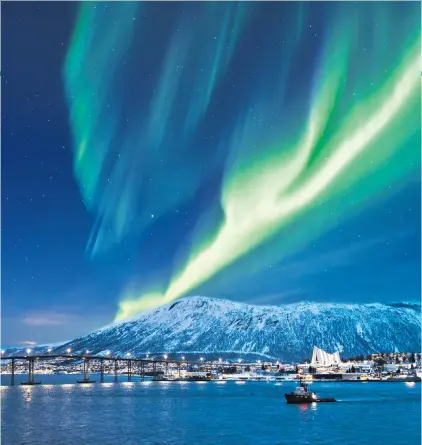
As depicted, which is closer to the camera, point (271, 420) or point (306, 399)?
point (271, 420)

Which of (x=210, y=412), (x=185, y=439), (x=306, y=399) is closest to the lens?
(x=185, y=439)

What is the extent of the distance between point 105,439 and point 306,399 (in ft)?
182

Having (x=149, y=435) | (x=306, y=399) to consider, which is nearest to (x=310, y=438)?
(x=149, y=435)

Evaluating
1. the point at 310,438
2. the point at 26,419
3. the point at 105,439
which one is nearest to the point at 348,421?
the point at 310,438

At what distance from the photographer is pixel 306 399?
341ft

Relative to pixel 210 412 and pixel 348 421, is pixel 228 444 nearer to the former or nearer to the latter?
pixel 348 421

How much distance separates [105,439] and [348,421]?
31.7m

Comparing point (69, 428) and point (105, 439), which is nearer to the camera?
point (105, 439)

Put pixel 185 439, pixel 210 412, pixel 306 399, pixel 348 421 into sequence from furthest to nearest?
pixel 306 399 < pixel 210 412 < pixel 348 421 < pixel 185 439

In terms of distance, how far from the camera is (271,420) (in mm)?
74438

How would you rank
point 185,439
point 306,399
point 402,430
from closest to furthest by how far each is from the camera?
point 185,439
point 402,430
point 306,399

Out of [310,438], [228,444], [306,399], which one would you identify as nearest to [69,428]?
[228,444]

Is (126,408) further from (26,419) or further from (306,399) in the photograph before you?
(306,399)

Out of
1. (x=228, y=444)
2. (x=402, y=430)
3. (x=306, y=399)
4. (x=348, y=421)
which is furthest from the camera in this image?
(x=306, y=399)
